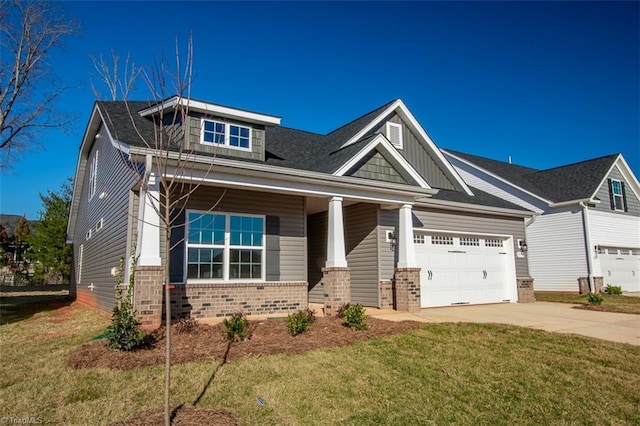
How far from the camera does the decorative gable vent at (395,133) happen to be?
15.0 m

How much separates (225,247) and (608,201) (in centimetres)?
1858

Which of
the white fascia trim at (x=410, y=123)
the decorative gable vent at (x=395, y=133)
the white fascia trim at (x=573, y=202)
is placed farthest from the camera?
the white fascia trim at (x=573, y=202)

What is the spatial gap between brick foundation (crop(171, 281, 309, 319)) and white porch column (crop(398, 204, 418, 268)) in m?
2.85

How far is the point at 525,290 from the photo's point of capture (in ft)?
51.2

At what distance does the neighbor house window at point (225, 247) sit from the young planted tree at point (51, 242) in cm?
2279

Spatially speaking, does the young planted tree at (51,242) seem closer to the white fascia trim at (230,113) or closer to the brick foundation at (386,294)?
the white fascia trim at (230,113)

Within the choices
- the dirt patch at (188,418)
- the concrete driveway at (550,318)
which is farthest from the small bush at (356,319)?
the dirt patch at (188,418)

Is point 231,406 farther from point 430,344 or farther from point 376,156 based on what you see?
point 376,156

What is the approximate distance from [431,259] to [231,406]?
981 centimetres

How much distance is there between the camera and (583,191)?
61.1 feet

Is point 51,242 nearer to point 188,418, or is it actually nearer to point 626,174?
point 188,418

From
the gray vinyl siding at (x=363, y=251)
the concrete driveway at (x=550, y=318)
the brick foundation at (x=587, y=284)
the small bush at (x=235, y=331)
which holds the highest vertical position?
the gray vinyl siding at (x=363, y=251)

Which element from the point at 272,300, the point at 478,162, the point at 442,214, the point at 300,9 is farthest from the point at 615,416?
the point at 478,162

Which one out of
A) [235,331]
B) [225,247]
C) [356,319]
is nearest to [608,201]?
[356,319]
